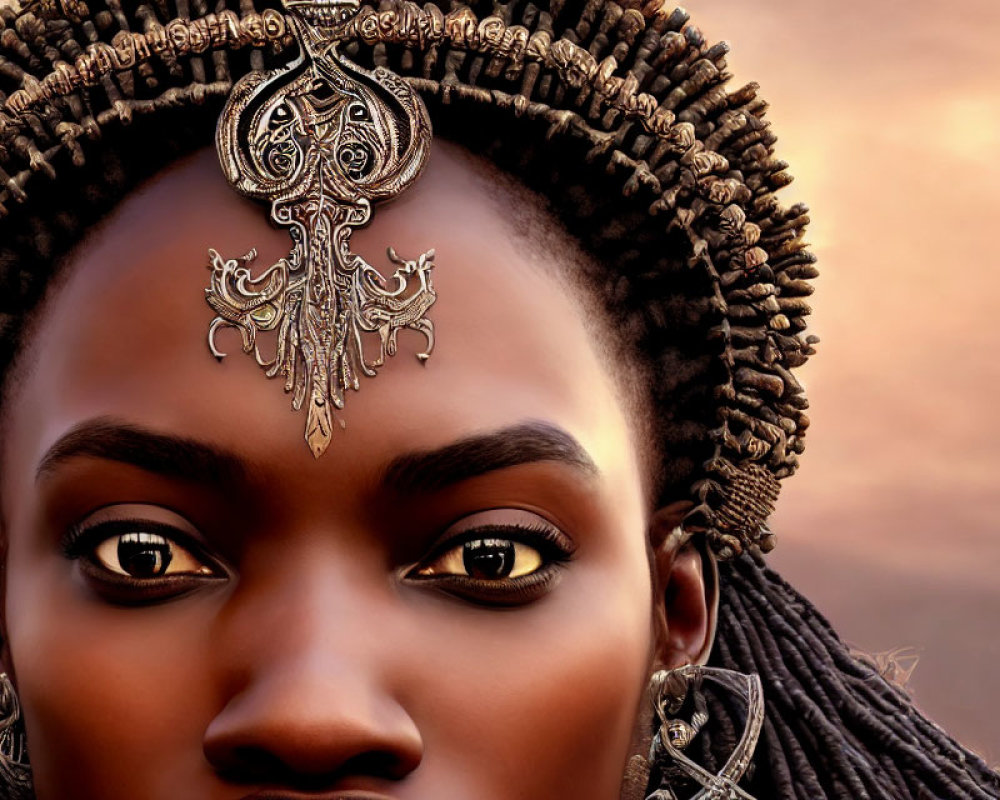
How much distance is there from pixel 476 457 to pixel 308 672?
601mm

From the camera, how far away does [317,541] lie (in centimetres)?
321

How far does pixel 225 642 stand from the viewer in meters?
3.20

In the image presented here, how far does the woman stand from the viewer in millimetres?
3213

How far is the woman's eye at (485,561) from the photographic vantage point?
3.32 m

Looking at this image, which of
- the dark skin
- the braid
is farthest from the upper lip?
the braid

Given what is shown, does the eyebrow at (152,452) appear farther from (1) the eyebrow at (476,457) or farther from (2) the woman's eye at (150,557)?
(1) the eyebrow at (476,457)

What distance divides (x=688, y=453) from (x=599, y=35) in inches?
44.8

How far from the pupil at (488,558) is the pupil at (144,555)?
673 mm

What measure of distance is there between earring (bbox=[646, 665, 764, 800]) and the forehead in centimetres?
62

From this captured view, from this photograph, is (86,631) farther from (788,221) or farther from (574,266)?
→ (788,221)

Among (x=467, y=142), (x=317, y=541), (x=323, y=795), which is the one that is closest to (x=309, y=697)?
(x=323, y=795)

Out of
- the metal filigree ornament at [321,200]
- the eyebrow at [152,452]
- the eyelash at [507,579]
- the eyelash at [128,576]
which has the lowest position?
the eyelash at [507,579]

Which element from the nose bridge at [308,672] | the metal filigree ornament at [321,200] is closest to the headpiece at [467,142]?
the metal filigree ornament at [321,200]

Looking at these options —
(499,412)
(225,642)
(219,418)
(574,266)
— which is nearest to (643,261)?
(574,266)
